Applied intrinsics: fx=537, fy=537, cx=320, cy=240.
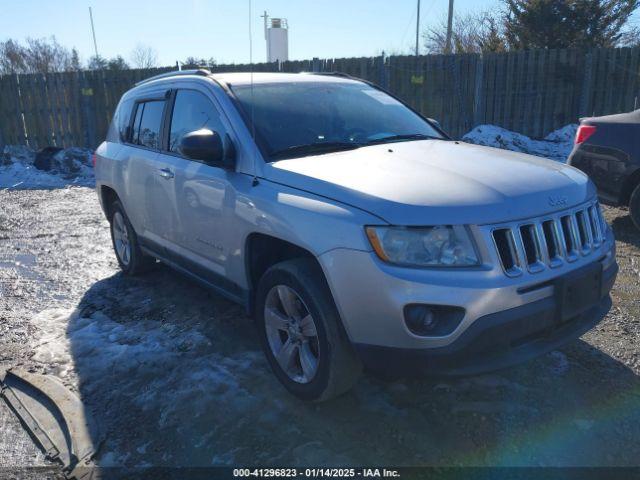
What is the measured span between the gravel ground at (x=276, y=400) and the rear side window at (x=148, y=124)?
1.42 meters

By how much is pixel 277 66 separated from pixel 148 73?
3.71 metres

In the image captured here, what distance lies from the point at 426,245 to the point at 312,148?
1230 mm

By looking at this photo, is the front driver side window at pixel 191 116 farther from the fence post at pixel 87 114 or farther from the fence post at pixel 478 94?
the fence post at pixel 87 114

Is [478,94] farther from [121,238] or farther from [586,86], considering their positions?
[121,238]

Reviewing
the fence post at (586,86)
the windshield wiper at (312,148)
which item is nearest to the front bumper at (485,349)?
the windshield wiper at (312,148)

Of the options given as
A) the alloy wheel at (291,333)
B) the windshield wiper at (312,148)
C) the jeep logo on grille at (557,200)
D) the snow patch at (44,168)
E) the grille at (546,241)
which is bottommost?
the snow patch at (44,168)

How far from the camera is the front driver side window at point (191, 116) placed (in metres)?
3.71

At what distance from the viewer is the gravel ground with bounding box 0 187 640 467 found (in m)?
2.68

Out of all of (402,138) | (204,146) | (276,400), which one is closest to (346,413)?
(276,400)

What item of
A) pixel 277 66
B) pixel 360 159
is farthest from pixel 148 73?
pixel 360 159

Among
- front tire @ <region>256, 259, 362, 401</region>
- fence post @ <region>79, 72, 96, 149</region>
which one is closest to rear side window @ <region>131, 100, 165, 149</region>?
front tire @ <region>256, 259, 362, 401</region>

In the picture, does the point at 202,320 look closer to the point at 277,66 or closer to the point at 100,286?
the point at 100,286

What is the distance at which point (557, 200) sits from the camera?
275 cm

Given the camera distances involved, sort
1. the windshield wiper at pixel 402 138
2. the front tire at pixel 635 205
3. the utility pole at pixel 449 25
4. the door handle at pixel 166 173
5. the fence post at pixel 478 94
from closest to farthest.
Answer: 1. the windshield wiper at pixel 402 138
2. the door handle at pixel 166 173
3. the front tire at pixel 635 205
4. the fence post at pixel 478 94
5. the utility pole at pixel 449 25
